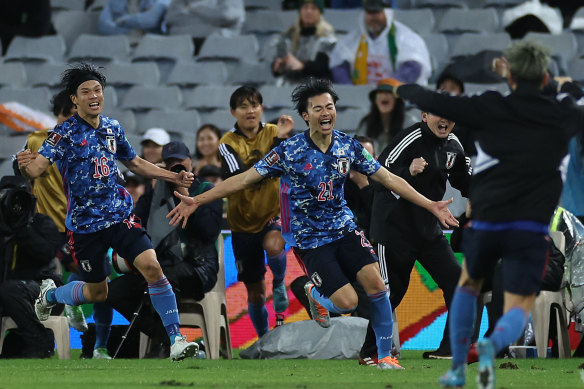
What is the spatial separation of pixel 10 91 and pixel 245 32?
3.28m

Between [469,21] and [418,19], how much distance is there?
66cm

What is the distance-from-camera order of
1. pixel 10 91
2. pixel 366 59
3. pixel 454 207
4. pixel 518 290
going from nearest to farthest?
pixel 518 290 < pixel 454 207 < pixel 366 59 < pixel 10 91

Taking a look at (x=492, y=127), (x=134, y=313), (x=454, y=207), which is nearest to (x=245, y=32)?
(x=454, y=207)

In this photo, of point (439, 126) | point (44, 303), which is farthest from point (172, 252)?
point (439, 126)

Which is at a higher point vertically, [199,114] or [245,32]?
[245,32]

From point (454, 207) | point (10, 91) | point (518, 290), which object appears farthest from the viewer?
point (10, 91)

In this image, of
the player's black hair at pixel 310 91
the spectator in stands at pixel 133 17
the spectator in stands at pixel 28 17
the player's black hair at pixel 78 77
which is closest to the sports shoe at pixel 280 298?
the player's black hair at pixel 310 91

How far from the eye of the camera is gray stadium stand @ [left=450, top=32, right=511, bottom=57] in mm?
13812

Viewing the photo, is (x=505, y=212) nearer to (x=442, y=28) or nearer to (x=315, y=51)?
(x=315, y=51)

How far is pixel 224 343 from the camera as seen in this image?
399 inches

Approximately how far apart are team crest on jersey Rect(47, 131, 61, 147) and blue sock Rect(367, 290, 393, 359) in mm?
2622

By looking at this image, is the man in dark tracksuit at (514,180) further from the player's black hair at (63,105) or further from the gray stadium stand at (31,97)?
the gray stadium stand at (31,97)

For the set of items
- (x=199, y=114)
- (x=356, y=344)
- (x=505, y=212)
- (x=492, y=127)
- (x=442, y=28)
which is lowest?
(x=356, y=344)

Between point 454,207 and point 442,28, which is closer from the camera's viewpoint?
point 454,207
